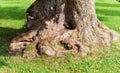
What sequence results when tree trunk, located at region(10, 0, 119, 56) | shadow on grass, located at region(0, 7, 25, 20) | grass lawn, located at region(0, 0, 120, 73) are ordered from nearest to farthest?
1. grass lawn, located at region(0, 0, 120, 73)
2. tree trunk, located at region(10, 0, 119, 56)
3. shadow on grass, located at region(0, 7, 25, 20)

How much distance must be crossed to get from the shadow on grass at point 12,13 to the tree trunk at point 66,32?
5.26m

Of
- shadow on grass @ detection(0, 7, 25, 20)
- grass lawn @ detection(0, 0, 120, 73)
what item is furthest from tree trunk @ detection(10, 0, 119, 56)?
shadow on grass @ detection(0, 7, 25, 20)

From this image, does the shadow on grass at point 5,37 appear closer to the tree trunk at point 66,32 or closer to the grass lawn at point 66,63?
the grass lawn at point 66,63

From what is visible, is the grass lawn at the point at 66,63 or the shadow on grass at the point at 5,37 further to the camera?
the shadow on grass at the point at 5,37

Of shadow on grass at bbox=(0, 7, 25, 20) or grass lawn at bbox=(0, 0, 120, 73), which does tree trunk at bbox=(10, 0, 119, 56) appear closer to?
grass lawn at bbox=(0, 0, 120, 73)

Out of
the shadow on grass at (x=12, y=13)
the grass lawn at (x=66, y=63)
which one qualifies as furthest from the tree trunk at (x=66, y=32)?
the shadow on grass at (x=12, y=13)

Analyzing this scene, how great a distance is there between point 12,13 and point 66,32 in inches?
280

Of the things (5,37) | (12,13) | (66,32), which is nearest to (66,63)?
(66,32)

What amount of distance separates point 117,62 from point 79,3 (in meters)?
1.84

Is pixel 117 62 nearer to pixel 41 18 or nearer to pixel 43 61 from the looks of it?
pixel 43 61

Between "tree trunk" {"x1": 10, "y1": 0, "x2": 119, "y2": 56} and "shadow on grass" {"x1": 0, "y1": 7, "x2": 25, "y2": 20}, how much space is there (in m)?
5.26

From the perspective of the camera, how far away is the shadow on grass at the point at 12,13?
48.7 feet

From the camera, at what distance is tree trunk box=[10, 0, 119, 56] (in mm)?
8828

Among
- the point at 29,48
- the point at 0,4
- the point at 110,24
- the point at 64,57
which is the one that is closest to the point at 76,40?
the point at 64,57
